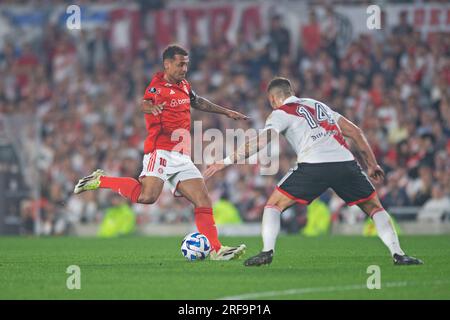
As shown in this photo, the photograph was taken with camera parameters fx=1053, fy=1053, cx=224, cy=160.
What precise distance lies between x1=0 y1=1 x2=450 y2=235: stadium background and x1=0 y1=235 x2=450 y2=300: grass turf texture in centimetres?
649

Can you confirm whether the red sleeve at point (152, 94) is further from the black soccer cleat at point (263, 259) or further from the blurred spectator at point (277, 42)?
the blurred spectator at point (277, 42)

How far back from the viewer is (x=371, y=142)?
73.3 feet

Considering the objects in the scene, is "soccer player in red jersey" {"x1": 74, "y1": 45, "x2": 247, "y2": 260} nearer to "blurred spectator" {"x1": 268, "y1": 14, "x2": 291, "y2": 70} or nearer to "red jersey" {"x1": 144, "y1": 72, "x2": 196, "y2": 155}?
"red jersey" {"x1": 144, "y1": 72, "x2": 196, "y2": 155}

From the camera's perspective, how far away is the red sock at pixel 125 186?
12945 millimetres

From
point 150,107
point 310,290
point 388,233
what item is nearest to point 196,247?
point 150,107

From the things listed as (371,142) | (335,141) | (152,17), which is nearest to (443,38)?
(371,142)

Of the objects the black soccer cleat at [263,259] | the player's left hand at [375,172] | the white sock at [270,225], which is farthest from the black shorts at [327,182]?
the black soccer cleat at [263,259]

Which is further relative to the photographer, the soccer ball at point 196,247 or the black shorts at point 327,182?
the soccer ball at point 196,247

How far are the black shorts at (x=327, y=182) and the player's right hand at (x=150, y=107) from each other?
189 centimetres

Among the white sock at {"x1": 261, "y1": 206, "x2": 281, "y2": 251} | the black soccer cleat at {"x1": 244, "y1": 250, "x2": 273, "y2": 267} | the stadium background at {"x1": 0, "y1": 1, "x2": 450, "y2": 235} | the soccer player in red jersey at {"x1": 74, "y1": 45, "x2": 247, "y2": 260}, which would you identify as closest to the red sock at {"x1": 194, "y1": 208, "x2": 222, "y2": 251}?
the soccer player in red jersey at {"x1": 74, "y1": 45, "x2": 247, "y2": 260}

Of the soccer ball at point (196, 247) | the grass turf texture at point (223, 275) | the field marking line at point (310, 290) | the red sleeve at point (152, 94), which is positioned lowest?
the field marking line at point (310, 290)

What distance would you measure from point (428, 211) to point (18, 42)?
41.8 ft

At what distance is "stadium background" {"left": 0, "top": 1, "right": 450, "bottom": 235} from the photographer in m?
22.2

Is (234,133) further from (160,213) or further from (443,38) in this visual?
(443,38)
